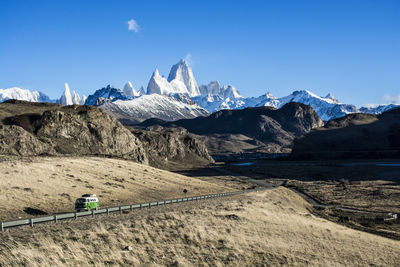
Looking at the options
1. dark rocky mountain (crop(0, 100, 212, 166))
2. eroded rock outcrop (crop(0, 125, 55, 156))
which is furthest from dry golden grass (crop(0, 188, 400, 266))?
dark rocky mountain (crop(0, 100, 212, 166))

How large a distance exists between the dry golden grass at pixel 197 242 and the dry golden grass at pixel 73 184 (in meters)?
12.3

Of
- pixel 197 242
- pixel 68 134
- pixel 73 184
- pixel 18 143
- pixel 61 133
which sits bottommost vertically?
pixel 197 242

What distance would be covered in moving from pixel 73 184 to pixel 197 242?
28999mm

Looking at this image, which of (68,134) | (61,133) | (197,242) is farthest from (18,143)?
(197,242)

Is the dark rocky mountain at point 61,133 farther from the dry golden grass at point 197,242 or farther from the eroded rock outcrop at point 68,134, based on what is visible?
the dry golden grass at point 197,242

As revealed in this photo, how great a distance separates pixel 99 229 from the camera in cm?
3092

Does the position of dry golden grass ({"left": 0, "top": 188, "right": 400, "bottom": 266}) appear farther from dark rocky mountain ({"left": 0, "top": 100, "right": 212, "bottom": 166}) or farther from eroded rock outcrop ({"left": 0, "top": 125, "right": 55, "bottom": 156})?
dark rocky mountain ({"left": 0, "top": 100, "right": 212, "bottom": 166})

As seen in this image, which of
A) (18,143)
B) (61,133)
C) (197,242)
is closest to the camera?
(197,242)

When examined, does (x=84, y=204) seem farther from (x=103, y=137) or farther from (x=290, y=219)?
(x=103, y=137)

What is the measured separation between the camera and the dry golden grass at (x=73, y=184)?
1759 inches

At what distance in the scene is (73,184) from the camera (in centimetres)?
5697

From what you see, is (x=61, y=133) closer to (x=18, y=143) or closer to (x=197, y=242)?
(x=18, y=143)

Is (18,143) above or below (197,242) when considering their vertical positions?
above

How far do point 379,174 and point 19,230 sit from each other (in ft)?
458
